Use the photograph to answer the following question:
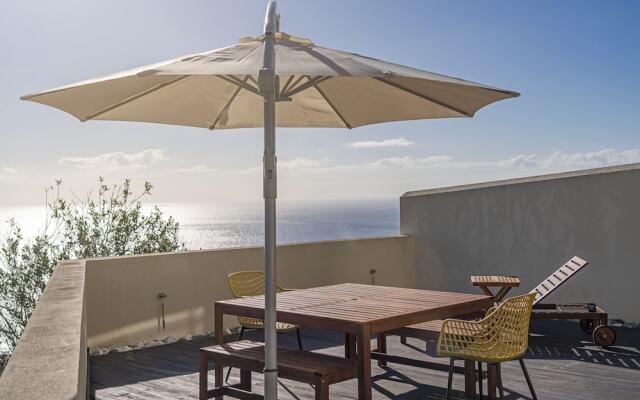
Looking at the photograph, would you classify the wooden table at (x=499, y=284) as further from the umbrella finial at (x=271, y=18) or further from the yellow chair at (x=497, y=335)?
the umbrella finial at (x=271, y=18)

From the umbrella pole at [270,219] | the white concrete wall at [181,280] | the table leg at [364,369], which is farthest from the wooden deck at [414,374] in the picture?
the umbrella pole at [270,219]

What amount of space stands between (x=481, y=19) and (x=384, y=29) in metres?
3.11

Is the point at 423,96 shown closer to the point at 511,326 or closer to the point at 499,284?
the point at 511,326

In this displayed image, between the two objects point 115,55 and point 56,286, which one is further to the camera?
point 115,55

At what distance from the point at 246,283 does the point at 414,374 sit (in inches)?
68.4

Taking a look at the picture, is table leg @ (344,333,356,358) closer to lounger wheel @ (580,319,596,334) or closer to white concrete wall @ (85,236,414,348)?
white concrete wall @ (85,236,414,348)

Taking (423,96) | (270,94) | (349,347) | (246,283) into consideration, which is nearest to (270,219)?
(270,94)

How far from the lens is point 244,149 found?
53.8m

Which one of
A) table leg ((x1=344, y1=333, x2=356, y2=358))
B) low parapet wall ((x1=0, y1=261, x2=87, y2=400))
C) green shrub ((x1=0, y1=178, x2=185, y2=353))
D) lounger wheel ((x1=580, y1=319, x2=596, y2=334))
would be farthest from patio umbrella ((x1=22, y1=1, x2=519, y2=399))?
green shrub ((x1=0, y1=178, x2=185, y2=353))

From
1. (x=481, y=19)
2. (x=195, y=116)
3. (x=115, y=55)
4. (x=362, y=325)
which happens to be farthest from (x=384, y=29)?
(x=115, y=55)

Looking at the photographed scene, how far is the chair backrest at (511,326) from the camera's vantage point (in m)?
4.44

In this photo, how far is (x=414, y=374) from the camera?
571 cm

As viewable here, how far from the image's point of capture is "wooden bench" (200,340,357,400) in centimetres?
394

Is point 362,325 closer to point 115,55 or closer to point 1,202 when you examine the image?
point 1,202
